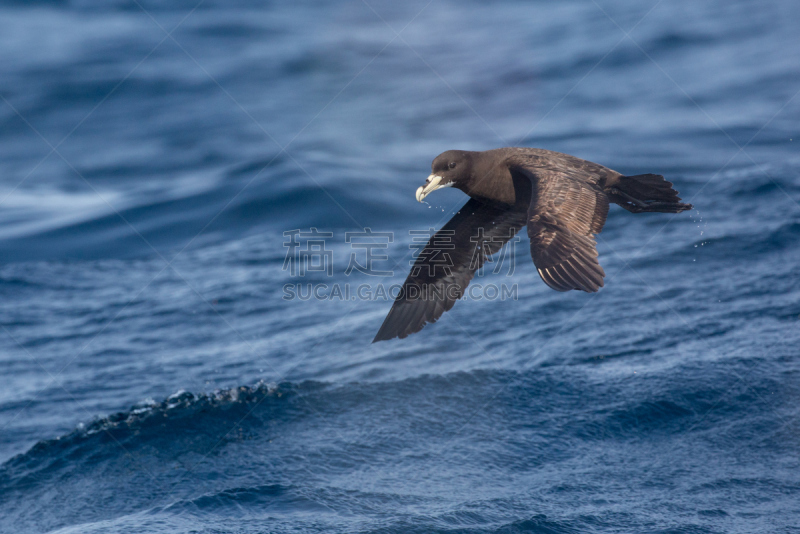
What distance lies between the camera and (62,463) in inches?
293

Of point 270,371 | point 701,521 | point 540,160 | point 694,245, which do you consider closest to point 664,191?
point 540,160

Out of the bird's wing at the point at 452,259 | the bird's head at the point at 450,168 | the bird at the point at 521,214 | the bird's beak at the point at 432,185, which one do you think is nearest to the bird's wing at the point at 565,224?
the bird at the point at 521,214

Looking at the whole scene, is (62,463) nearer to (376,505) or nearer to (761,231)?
(376,505)

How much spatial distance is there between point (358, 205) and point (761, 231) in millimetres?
7031

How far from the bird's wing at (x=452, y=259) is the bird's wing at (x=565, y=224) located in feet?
2.62

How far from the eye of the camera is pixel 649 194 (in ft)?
17.5

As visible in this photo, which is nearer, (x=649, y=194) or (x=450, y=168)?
(x=649, y=194)

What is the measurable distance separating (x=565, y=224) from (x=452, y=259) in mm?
1725

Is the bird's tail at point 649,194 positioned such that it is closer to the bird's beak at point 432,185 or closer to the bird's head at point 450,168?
the bird's head at point 450,168

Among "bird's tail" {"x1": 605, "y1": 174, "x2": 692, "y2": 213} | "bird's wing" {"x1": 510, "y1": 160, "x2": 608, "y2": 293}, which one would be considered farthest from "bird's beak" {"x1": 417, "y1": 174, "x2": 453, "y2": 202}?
"bird's tail" {"x1": 605, "y1": 174, "x2": 692, "y2": 213}

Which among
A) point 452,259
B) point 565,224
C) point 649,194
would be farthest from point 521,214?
point 565,224

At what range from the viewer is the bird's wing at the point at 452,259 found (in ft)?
20.3

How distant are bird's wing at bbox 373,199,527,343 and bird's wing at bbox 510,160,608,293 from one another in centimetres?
80

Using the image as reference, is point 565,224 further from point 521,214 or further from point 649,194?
point 521,214
